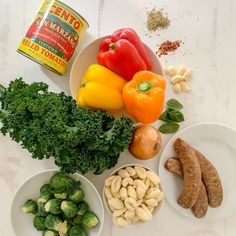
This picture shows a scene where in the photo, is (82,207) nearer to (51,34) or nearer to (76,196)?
(76,196)

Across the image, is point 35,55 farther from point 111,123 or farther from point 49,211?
point 49,211

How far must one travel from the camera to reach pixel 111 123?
118 centimetres

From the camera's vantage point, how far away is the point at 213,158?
4.49 ft

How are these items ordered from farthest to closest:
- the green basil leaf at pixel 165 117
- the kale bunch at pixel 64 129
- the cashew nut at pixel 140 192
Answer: the green basil leaf at pixel 165 117, the cashew nut at pixel 140 192, the kale bunch at pixel 64 129

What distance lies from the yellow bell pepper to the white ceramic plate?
0.25 metres

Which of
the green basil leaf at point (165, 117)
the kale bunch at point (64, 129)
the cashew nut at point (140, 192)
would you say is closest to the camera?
the kale bunch at point (64, 129)

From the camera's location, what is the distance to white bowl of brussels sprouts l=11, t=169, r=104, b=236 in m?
1.24

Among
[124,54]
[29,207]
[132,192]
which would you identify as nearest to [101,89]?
[124,54]

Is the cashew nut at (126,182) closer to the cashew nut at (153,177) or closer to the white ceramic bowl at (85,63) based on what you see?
the cashew nut at (153,177)

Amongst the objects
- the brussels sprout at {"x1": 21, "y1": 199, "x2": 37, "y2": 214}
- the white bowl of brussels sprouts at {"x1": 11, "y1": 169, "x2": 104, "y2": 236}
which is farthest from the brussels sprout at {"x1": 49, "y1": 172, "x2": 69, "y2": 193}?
the brussels sprout at {"x1": 21, "y1": 199, "x2": 37, "y2": 214}

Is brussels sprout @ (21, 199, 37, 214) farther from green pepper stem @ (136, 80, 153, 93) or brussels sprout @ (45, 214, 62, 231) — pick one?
green pepper stem @ (136, 80, 153, 93)

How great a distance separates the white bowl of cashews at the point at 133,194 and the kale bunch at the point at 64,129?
83 millimetres

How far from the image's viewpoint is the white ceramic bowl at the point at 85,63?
1273mm

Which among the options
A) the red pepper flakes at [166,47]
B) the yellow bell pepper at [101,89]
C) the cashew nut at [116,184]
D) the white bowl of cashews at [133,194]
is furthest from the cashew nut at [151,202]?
the red pepper flakes at [166,47]
